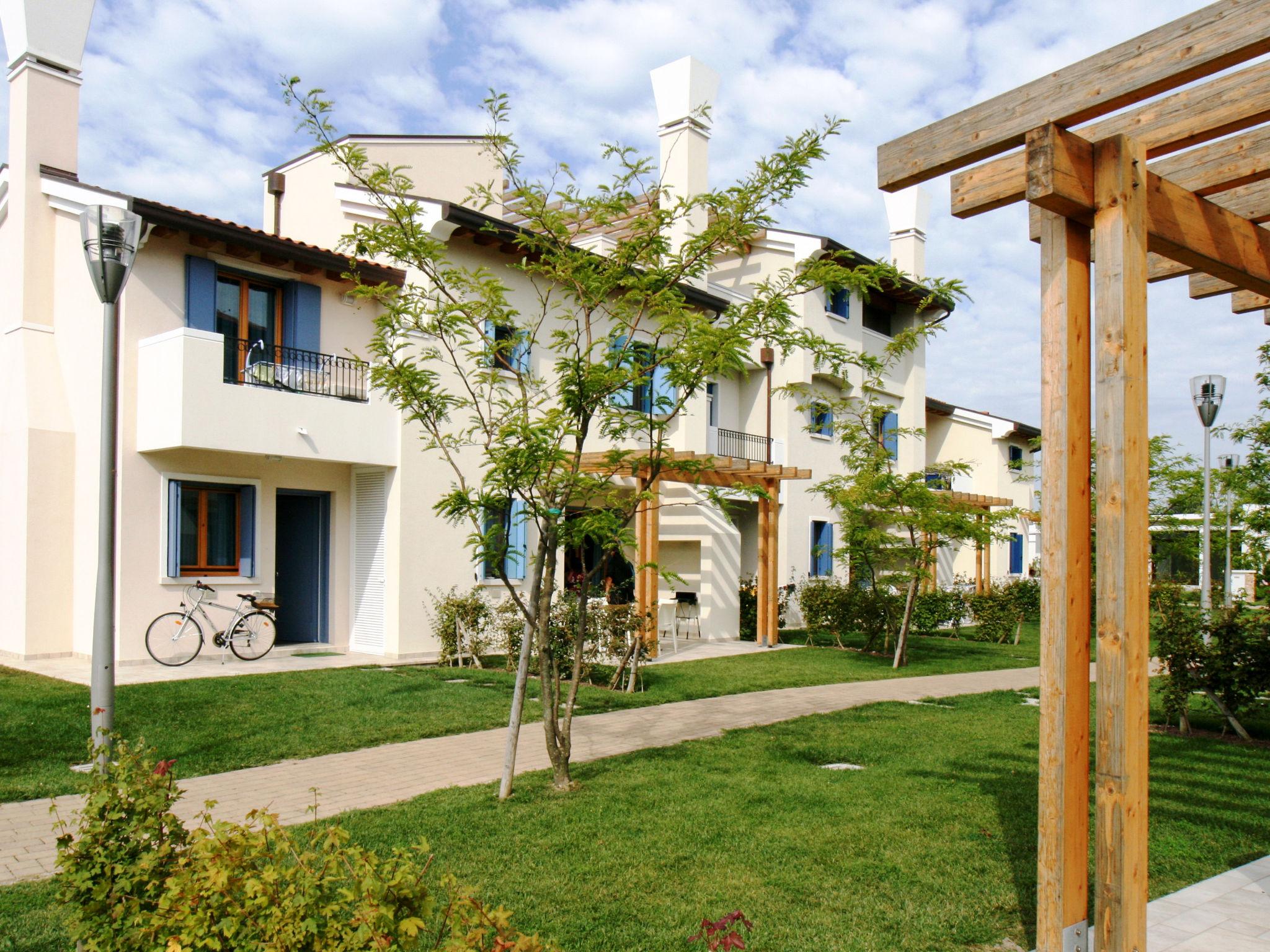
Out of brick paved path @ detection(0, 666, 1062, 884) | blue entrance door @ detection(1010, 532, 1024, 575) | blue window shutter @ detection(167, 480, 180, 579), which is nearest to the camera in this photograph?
brick paved path @ detection(0, 666, 1062, 884)

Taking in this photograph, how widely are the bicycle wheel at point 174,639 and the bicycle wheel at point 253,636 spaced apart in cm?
51

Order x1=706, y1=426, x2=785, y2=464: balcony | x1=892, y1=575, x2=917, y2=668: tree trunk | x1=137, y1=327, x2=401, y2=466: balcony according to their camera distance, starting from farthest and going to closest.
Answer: x1=706, y1=426, x2=785, y2=464: balcony, x1=892, y1=575, x2=917, y2=668: tree trunk, x1=137, y1=327, x2=401, y2=466: balcony

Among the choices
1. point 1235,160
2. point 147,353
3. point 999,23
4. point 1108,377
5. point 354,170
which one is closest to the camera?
→ point 1108,377

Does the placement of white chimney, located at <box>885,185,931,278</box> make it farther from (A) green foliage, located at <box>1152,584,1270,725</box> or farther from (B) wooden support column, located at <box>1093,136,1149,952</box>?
(B) wooden support column, located at <box>1093,136,1149,952</box>

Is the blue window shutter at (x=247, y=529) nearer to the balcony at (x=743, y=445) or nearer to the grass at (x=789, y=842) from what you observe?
the grass at (x=789, y=842)

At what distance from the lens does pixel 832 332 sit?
23.5 meters

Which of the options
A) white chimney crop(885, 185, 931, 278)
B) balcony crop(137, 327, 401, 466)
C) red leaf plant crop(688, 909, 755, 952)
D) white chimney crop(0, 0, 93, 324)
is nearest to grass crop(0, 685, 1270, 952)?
red leaf plant crop(688, 909, 755, 952)

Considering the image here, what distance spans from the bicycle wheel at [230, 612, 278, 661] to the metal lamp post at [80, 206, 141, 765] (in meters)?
8.53

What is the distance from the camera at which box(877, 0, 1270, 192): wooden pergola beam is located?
3291 millimetres

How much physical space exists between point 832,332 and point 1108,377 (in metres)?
20.5

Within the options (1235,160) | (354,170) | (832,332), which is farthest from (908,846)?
(832,332)

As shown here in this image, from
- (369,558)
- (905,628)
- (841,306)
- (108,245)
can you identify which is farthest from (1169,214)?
(841,306)

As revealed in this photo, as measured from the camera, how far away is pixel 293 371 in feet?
47.0

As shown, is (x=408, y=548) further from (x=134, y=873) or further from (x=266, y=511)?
(x=134, y=873)
